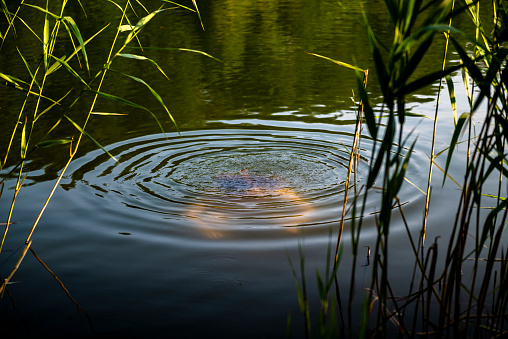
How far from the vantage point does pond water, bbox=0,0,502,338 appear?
256 cm

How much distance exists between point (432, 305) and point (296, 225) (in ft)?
3.40

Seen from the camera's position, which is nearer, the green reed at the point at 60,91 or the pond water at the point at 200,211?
the green reed at the point at 60,91

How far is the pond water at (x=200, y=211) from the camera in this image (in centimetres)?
256

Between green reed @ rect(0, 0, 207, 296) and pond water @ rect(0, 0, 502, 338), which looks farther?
pond water @ rect(0, 0, 502, 338)

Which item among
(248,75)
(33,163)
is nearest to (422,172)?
(33,163)

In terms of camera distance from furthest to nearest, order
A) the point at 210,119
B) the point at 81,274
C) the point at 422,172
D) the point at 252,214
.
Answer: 1. the point at 210,119
2. the point at 422,172
3. the point at 252,214
4. the point at 81,274

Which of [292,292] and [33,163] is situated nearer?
[292,292]

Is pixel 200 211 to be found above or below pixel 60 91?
below

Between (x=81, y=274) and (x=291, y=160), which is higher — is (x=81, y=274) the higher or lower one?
the lower one

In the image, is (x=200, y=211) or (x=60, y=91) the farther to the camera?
(x=60, y=91)

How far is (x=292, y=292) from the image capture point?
269 cm

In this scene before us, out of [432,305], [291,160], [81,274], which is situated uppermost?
[291,160]

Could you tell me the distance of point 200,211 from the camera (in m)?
3.64

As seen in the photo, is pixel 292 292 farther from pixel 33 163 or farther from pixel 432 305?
pixel 33 163
